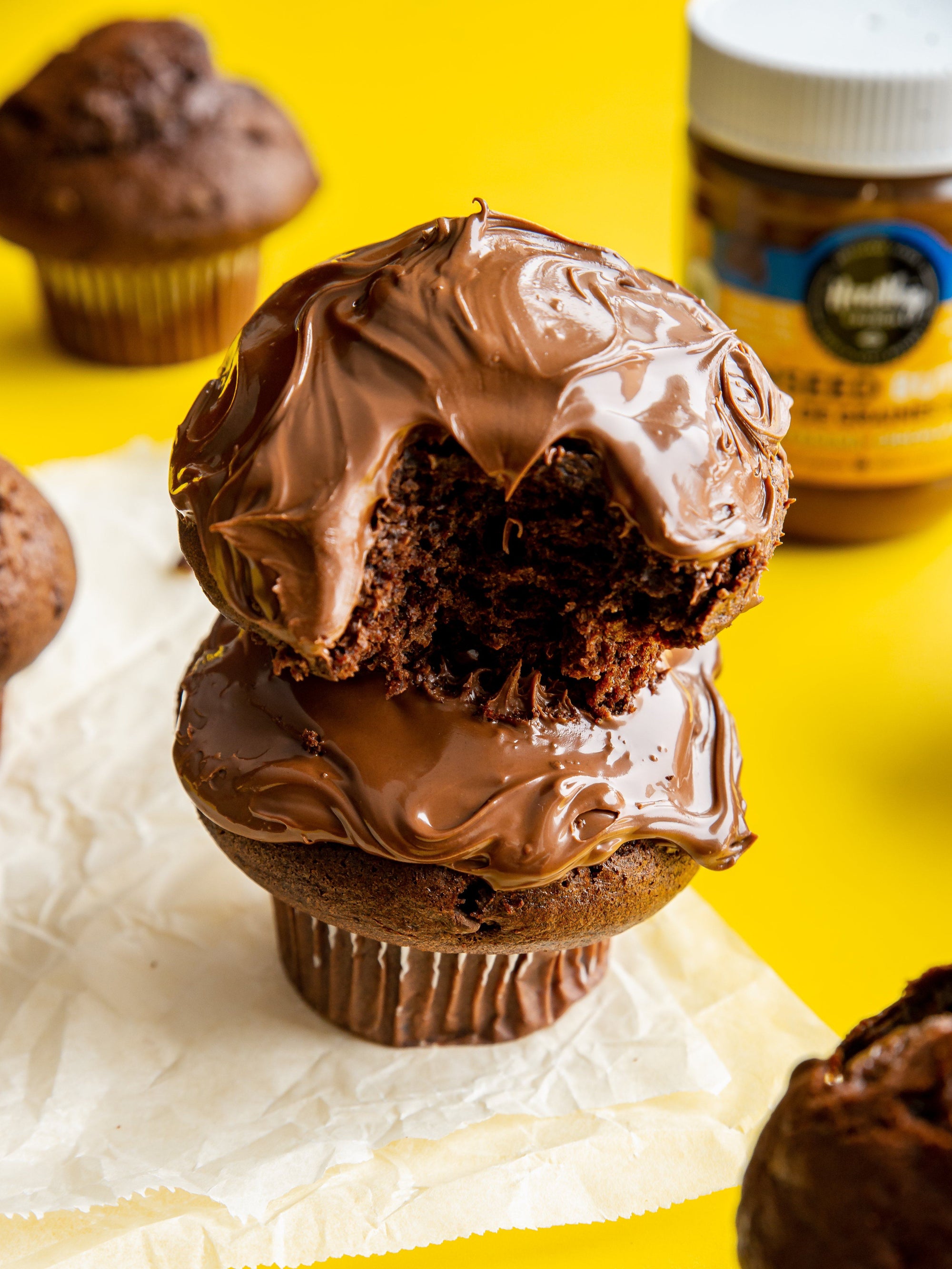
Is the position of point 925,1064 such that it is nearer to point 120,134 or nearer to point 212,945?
point 212,945

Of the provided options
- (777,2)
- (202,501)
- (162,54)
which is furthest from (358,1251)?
(162,54)

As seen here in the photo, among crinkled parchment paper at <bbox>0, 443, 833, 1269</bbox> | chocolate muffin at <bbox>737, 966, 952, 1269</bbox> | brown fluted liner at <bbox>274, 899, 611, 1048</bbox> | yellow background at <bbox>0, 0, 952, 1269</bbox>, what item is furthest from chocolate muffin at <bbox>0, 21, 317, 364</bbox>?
chocolate muffin at <bbox>737, 966, 952, 1269</bbox>

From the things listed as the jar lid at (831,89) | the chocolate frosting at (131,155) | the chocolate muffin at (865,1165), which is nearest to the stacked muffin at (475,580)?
the chocolate muffin at (865,1165)

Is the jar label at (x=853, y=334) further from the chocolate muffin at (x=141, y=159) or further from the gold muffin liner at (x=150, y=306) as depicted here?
the gold muffin liner at (x=150, y=306)

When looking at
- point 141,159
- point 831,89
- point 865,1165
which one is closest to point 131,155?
point 141,159

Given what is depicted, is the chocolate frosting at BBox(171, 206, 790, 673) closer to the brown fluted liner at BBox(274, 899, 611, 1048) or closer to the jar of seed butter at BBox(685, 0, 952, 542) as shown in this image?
the brown fluted liner at BBox(274, 899, 611, 1048)

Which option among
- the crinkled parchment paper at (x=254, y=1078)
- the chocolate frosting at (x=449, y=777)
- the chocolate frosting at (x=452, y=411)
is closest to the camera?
the chocolate frosting at (x=452, y=411)

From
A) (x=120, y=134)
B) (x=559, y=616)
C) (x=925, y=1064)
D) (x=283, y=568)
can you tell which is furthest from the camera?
(x=120, y=134)
